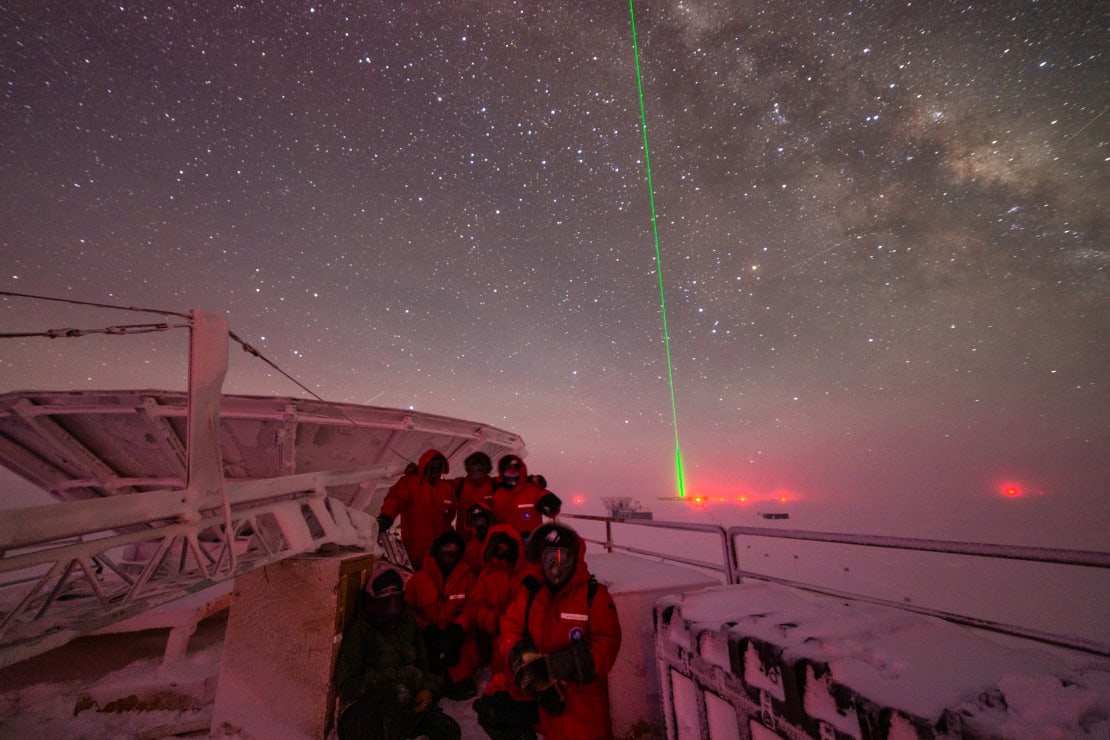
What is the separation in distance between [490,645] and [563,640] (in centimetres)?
175

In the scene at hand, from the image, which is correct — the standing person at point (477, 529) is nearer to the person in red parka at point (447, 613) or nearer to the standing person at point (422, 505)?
the person in red parka at point (447, 613)

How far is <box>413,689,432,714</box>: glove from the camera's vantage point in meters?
3.69

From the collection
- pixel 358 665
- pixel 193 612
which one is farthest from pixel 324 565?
pixel 193 612

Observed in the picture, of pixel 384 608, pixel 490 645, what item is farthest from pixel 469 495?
pixel 384 608

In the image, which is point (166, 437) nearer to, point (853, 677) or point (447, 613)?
point (447, 613)

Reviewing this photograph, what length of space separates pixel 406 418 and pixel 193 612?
14.3ft

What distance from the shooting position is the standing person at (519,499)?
6.47 m

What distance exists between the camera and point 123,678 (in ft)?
20.0

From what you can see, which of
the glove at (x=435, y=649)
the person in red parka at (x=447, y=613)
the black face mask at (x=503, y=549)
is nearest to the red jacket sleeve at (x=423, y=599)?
the person in red parka at (x=447, y=613)

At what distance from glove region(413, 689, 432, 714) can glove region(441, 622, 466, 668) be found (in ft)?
2.34

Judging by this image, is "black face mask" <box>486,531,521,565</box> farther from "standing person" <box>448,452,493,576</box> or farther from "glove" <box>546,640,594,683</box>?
"glove" <box>546,640,594,683</box>

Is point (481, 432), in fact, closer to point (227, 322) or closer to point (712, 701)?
point (227, 322)

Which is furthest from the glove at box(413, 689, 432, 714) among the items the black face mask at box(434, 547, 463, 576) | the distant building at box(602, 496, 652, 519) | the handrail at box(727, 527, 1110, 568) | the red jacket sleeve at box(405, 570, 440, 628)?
the distant building at box(602, 496, 652, 519)

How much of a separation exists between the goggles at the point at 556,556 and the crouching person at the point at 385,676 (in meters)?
1.50
